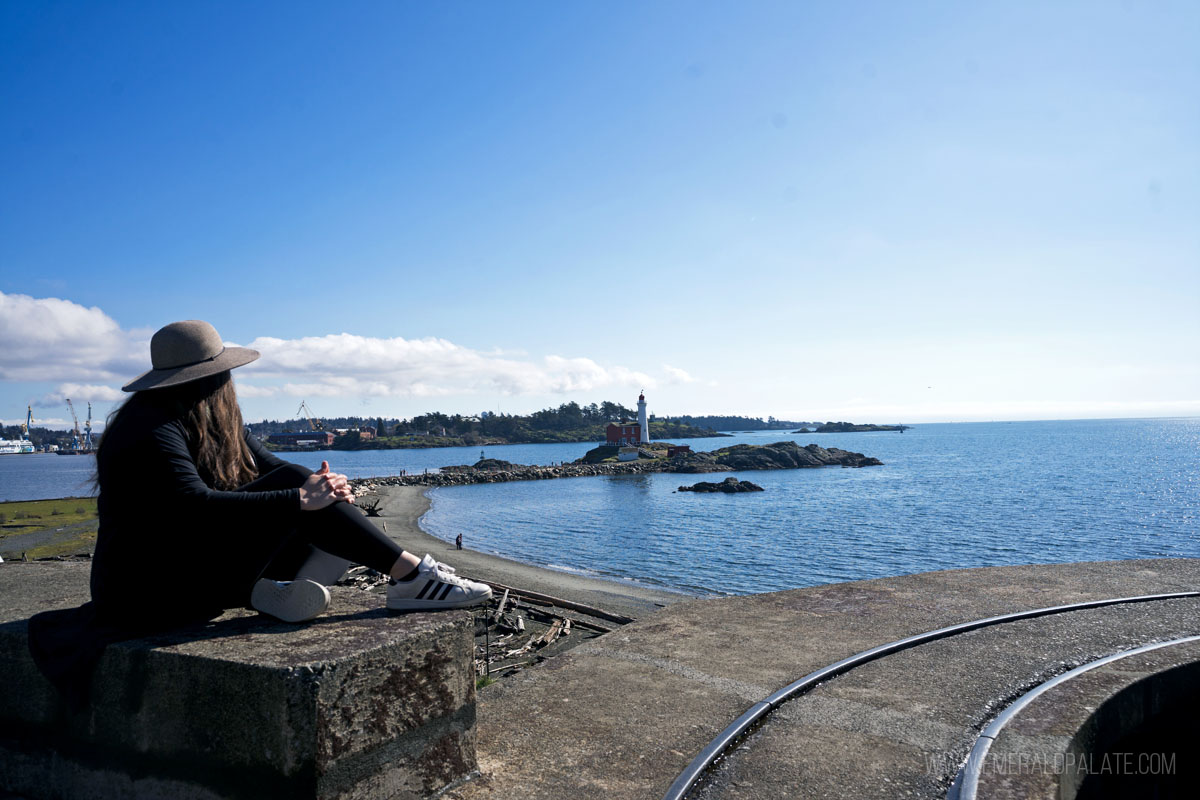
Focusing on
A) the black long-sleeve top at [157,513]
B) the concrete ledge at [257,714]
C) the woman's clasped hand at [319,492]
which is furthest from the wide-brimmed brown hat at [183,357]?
the concrete ledge at [257,714]

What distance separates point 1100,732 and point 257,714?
4044 millimetres

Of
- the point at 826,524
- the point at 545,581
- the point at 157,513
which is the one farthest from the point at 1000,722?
the point at 826,524

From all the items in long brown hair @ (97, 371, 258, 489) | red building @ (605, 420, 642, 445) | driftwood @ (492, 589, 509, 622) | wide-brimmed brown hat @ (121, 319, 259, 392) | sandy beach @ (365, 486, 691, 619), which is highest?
wide-brimmed brown hat @ (121, 319, 259, 392)

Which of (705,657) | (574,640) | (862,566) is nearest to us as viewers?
(705,657)

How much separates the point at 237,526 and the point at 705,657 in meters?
3.16

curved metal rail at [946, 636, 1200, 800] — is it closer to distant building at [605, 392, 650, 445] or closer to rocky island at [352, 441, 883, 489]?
rocky island at [352, 441, 883, 489]

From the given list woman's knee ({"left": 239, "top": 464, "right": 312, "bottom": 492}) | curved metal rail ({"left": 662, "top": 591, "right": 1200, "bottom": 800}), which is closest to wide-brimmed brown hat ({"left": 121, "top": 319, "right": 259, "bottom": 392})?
woman's knee ({"left": 239, "top": 464, "right": 312, "bottom": 492})

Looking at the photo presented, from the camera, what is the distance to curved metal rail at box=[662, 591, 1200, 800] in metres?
2.99

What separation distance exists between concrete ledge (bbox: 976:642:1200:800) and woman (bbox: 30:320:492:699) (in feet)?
8.08

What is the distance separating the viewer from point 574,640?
13773mm

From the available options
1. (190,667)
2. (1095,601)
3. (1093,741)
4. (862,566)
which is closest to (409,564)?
(190,667)

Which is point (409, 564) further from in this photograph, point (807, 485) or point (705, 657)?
point (807, 485)

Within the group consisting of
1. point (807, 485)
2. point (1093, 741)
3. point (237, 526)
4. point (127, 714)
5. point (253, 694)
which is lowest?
point (807, 485)

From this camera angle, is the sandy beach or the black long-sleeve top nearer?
the black long-sleeve top
